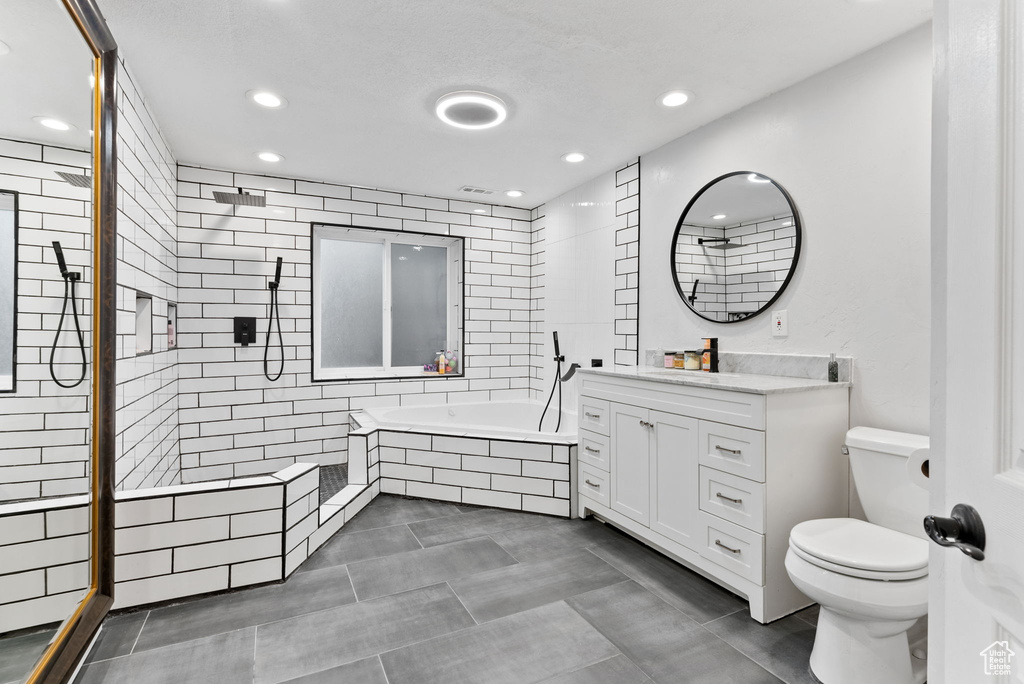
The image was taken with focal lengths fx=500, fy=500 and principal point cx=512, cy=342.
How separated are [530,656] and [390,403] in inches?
108

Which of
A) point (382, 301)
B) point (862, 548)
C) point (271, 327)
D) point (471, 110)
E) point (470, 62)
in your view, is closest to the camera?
point (862, 548)

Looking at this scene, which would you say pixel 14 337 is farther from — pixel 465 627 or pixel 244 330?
pixel 244 330

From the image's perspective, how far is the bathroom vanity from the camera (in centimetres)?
192

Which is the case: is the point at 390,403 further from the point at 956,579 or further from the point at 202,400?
the point at 956,579

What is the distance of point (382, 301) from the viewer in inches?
172

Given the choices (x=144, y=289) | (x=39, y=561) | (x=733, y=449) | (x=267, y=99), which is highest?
(x=267, y=99)

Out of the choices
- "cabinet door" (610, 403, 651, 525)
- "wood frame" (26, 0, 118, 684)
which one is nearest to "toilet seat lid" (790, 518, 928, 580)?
"cabinet door" (610, 403, 651, 525)

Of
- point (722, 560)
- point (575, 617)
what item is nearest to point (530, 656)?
point (575, 617)

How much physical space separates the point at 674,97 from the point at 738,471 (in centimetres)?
185

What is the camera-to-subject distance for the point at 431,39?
2.08 meters

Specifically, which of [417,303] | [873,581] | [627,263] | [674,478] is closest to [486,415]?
[417,303]

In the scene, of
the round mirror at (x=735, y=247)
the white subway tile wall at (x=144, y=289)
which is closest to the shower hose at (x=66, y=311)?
the white subway tile wall at (x=144, y=289)

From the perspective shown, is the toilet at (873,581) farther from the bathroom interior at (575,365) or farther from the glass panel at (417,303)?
the glass panel at (417,303)

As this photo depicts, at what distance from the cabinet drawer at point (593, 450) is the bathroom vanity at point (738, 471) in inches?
8.6
